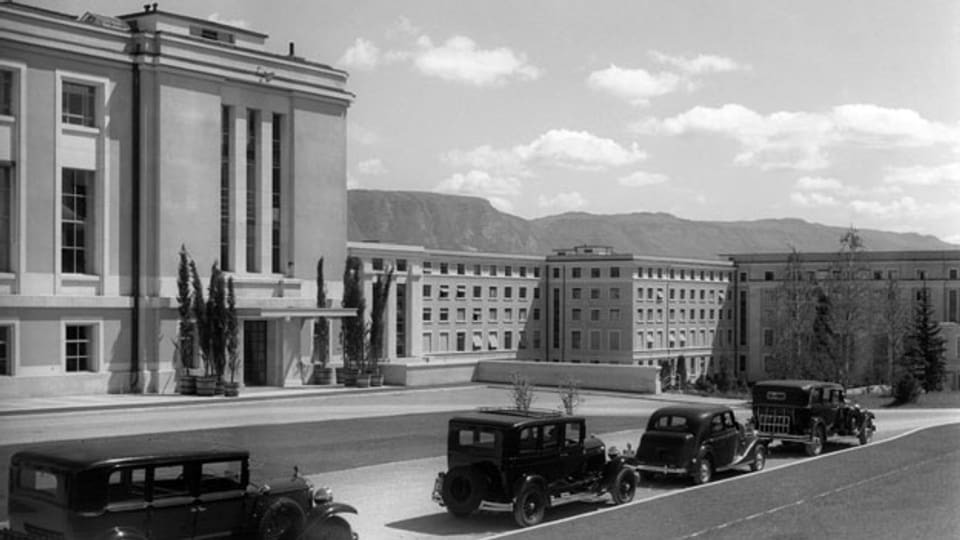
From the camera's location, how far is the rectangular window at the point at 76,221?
3300 cm

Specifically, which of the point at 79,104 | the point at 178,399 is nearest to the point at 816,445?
the point at 178,399

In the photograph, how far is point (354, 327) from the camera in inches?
1601

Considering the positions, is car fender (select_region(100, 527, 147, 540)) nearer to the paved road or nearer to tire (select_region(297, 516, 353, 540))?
tire (select_region(297, 516, 353, 540))

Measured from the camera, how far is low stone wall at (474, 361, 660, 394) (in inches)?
1539

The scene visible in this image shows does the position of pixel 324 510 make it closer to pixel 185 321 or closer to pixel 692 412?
pixel 692 412

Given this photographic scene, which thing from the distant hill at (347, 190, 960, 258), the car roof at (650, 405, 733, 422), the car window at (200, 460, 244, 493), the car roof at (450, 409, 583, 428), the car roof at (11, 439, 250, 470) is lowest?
the car roof at (650, 405, 733, 422)

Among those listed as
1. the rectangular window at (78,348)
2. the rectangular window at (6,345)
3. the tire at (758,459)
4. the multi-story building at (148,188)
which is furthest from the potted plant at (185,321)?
the tire at (758,459)

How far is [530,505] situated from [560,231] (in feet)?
442

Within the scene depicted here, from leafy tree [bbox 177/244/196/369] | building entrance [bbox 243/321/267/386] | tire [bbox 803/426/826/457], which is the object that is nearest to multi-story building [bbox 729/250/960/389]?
building entrance [bbox 243/321/267/386]

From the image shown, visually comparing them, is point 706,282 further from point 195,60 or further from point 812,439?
point 812,439

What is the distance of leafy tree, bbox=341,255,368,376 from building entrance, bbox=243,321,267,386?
10.1 ft

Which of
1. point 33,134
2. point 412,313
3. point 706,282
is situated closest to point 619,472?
point 33,134

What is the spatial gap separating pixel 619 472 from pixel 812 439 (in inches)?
311

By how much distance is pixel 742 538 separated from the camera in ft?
45.9
